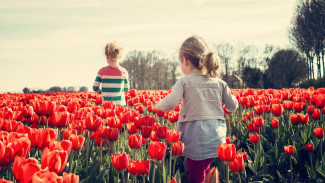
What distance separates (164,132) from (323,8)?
3127 centimetres

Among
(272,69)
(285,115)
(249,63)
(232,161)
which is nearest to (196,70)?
(232,161)

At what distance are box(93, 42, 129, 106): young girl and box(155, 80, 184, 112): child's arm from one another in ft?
9.83

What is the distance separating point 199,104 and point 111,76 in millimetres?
3168

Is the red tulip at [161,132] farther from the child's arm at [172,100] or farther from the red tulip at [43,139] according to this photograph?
the red tulip at [43,139]

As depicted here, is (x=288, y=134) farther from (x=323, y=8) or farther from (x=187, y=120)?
(x=323, y=8)

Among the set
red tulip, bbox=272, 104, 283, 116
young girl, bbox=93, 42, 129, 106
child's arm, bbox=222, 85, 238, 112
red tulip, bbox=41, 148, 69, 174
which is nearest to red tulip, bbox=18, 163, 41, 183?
red tulip, bbox=41, 148, 69, 174

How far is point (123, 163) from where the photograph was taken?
2104 millimetres

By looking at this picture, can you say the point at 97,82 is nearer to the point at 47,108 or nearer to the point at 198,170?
the point at 47,108

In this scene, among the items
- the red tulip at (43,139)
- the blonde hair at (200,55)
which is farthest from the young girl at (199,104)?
the red tulip at (43,139)

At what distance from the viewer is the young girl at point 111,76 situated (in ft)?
19.5

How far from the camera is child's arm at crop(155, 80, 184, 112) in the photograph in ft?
10.2

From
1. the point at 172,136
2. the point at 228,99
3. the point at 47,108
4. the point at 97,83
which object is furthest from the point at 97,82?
the point at 172,136

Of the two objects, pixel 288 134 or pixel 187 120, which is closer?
pixel 187 120

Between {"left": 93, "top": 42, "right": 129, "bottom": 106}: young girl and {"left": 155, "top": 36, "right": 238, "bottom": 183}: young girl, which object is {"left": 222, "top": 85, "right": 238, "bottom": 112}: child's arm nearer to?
{"left": 155, "top": 36, "right": 238, "bottom": 183}: young girl
